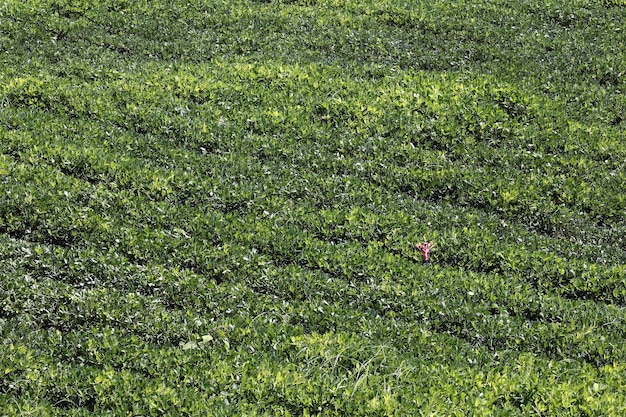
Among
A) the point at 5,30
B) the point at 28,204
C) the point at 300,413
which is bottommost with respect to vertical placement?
the point at 300,413

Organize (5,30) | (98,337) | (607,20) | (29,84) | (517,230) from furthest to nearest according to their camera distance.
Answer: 1. (607,20)
2. (5,30)
3. (29,84)
4. (517,230)
5. (98,337)

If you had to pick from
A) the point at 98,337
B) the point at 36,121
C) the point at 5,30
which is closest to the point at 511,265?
the point at 98,337

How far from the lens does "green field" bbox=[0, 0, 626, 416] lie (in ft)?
20.8

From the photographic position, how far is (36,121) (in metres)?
9.96

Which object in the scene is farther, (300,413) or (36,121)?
(36,121)

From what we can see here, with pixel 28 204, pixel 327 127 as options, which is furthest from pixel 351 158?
pixel 28 204

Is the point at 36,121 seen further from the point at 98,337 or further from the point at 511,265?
the point at 511,265

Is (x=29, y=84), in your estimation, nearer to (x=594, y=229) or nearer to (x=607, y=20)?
(x=594, y=229)

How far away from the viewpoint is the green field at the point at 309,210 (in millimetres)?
6352

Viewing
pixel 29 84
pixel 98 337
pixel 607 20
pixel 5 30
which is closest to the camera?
pixel 98 337

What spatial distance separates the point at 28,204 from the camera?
8.22 metres

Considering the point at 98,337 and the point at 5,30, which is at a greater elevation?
the point at 5,30

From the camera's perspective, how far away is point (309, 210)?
880 cm

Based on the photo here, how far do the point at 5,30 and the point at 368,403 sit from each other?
979 centimetres
